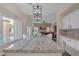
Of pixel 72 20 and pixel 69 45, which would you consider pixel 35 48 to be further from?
pixel 72 20

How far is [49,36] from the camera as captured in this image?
1394 mm

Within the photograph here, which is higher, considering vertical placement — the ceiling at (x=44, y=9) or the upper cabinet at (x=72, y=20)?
the ceiling at (x=44, y=9)

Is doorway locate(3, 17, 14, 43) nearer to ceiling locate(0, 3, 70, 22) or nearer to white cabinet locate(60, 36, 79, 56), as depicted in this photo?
ceiling locate(0, 3, 70, 22)

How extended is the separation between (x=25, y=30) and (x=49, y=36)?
0.28 metres

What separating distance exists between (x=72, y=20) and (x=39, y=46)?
480 mm

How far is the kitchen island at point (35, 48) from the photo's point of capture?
4.14 feet

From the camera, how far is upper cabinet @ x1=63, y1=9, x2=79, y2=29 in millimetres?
1300

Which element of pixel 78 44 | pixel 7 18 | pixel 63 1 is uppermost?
pixel 63 1

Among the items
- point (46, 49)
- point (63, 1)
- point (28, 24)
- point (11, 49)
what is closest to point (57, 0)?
point (63, 1)

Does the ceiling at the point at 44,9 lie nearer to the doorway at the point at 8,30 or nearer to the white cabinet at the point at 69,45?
the doorway at the point at 8,30

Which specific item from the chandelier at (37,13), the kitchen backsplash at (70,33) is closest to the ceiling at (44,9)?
the chandelier at (37,13)

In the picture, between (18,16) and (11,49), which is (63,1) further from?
(11,49)

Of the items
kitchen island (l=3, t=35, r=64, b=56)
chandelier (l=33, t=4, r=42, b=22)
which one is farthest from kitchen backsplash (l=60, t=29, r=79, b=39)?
chandelier (l=33, t=4, r=42, b=22)

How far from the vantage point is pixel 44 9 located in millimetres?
1323
